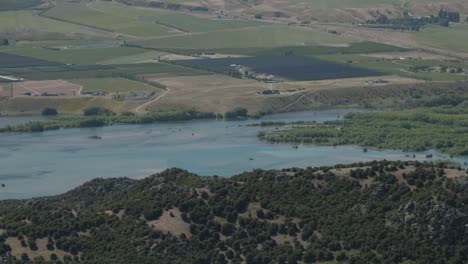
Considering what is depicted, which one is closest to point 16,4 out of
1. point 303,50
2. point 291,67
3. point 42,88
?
point 303,50

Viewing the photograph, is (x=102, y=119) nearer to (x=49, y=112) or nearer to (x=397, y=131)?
(x=49, y=112)

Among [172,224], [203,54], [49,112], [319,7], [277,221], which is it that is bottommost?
[49,112]

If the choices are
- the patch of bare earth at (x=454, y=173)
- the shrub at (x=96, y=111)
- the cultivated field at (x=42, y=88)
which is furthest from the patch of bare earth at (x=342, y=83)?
the patch of bare earth at (x=454, y=173)

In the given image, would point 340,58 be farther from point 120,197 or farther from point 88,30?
point 120,197

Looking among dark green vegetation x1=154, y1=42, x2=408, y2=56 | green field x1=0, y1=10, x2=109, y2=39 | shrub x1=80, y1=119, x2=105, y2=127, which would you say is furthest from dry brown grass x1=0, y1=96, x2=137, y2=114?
green field x1=0, y1=10, x2=109, y2=39

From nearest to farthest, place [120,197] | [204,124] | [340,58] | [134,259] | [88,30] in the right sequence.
→ [134,259], [120,197], [204,124], [340,58], [88,30]

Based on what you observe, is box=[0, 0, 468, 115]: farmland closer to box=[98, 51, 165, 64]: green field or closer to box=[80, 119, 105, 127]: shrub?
box=[98, 51, 165, 64]: green field

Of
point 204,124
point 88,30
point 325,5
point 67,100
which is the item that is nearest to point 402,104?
point 204,124
